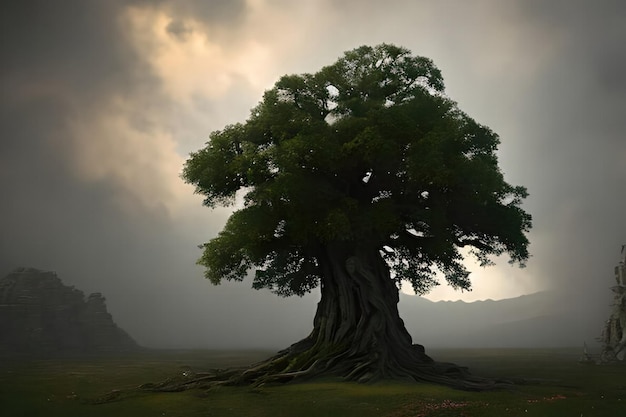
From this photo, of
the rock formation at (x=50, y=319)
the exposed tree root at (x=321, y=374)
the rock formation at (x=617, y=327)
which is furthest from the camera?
the rock formation at (x=50, y=319)

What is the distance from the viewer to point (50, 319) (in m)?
85.6

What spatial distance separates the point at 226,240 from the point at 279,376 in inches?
330

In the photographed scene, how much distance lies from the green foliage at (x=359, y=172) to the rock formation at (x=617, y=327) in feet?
38.2

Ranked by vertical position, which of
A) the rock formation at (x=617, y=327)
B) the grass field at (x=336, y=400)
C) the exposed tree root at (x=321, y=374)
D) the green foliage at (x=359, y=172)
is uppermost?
the green foliage at (x=359, y=172)

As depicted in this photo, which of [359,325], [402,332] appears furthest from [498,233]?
[359,325]

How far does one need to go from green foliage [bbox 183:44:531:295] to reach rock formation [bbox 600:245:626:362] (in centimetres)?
1166

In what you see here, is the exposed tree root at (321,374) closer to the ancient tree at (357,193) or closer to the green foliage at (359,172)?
the ancient tree at (357,193)

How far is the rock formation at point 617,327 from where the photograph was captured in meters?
33.8

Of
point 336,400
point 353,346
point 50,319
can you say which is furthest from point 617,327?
point 50,319

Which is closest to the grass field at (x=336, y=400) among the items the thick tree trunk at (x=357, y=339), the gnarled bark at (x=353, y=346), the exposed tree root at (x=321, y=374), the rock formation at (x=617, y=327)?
the exposed tree root at (x=321, y=374)

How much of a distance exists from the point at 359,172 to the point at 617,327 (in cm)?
2503

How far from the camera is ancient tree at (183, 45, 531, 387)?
80.7ft

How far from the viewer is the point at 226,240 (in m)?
26.9

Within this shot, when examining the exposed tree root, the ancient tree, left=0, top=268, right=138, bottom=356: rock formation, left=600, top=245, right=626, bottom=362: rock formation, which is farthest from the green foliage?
left=0, top=268, right=138, bottom=356: rock formation
